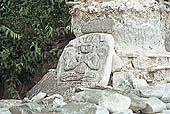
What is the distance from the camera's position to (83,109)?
4.68 ft

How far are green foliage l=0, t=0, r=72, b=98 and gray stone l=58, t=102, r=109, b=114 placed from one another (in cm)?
209

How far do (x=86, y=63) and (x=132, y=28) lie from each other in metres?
0.45

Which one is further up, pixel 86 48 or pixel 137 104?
pixel 86 48

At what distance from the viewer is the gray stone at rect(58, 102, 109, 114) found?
4.65ft

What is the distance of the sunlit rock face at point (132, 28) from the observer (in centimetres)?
233

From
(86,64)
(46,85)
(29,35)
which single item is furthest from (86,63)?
(29,35)

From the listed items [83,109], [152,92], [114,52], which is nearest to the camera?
[83,109]

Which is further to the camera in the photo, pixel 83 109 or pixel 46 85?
pixel 46 85

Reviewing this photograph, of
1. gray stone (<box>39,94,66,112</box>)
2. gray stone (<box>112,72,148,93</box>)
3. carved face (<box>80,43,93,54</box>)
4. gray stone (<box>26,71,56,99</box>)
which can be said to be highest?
carved face (<box>80,43,93,54</box>)

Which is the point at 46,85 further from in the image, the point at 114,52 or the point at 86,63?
the point at 114,52

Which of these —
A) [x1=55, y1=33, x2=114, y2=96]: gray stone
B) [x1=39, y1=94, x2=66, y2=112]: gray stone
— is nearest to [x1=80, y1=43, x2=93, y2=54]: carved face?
[x1=55, y1=33, x2=114, y2=96]: gray stone

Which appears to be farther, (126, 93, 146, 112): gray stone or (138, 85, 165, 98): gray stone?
(138, 85, 165, 98): gray stone

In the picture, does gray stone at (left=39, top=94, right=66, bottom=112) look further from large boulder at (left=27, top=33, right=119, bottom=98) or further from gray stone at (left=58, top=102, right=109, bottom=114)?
large boulder at (left=27, top=33, right=119, bottom=98)

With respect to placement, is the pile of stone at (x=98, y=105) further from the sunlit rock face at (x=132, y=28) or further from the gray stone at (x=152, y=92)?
the sunlit rock face at (x=132, y=28)
